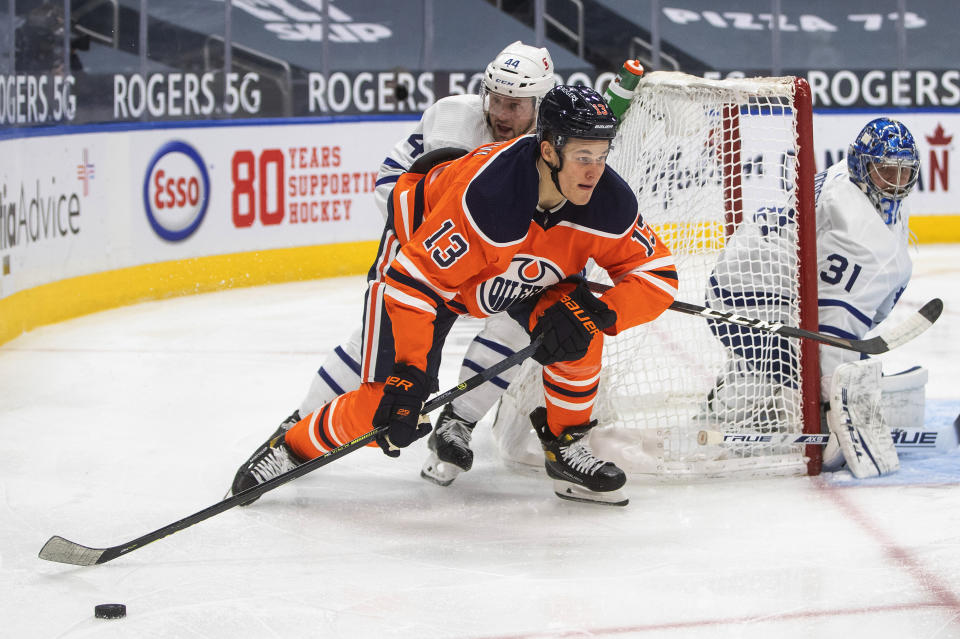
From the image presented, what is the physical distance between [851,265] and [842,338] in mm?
179

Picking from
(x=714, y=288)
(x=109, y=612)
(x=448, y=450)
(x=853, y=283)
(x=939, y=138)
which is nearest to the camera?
(x=109, y=612)

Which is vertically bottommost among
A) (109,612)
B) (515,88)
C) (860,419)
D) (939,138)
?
(109,612)

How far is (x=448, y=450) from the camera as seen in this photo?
2830 mm

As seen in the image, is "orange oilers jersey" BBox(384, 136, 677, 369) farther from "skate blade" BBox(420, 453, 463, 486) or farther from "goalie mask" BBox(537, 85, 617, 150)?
"skate blade" BBox(420, 453, 463, 486)

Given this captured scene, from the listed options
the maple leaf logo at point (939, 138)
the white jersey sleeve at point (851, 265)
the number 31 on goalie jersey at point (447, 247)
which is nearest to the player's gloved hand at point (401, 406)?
the number 31 on goalie jersey at point (447, 247)

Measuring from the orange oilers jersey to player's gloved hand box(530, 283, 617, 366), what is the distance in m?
0.04

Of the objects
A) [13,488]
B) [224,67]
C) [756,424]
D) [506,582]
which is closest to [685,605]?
[506,582]

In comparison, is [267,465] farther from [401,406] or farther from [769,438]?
[769,438]

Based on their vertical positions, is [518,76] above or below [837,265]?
above

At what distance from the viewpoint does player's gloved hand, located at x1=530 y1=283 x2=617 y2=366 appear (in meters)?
2.49

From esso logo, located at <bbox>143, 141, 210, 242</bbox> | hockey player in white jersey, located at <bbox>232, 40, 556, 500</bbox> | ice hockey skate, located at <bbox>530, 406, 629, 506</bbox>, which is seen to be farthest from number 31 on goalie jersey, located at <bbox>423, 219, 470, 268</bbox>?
esso logo, located at <bbox>143, 141, 210, 242</bbox>

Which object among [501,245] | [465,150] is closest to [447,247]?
[501,245]

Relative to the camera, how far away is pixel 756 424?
3027mm

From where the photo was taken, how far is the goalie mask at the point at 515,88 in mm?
2850
